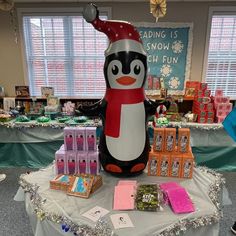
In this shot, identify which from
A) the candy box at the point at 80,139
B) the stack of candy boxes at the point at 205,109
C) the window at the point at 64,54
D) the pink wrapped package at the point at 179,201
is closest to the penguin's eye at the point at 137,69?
the candy box at the point at 80,139

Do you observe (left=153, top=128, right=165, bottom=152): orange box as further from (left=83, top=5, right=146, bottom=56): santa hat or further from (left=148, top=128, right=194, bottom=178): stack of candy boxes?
(left=83, top=5, right=146, bottom=56): santa hat

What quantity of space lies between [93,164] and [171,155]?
520 millimetres

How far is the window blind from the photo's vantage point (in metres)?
3.51

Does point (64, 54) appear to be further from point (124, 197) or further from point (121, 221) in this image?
point (121, 221)

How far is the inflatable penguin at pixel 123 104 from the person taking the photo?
1.43 meters

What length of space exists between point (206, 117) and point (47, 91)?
2214 millimetres

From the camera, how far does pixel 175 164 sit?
1542 millimetres

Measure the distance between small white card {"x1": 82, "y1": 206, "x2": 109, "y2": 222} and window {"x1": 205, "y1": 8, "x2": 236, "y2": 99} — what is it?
2.98 metres

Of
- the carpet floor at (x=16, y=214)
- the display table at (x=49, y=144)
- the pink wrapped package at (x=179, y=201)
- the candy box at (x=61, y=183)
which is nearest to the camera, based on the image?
the pink wrapped package at (x=179, y=201)

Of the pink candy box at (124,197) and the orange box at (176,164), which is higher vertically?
the orange box at (176,164)

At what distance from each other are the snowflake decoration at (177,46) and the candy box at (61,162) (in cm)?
248

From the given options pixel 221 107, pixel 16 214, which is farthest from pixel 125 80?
pixel 221 107

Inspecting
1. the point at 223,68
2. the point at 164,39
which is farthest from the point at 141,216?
the point at 223,68

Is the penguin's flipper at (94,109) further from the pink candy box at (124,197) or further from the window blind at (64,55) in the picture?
the window blind at (64,55)
